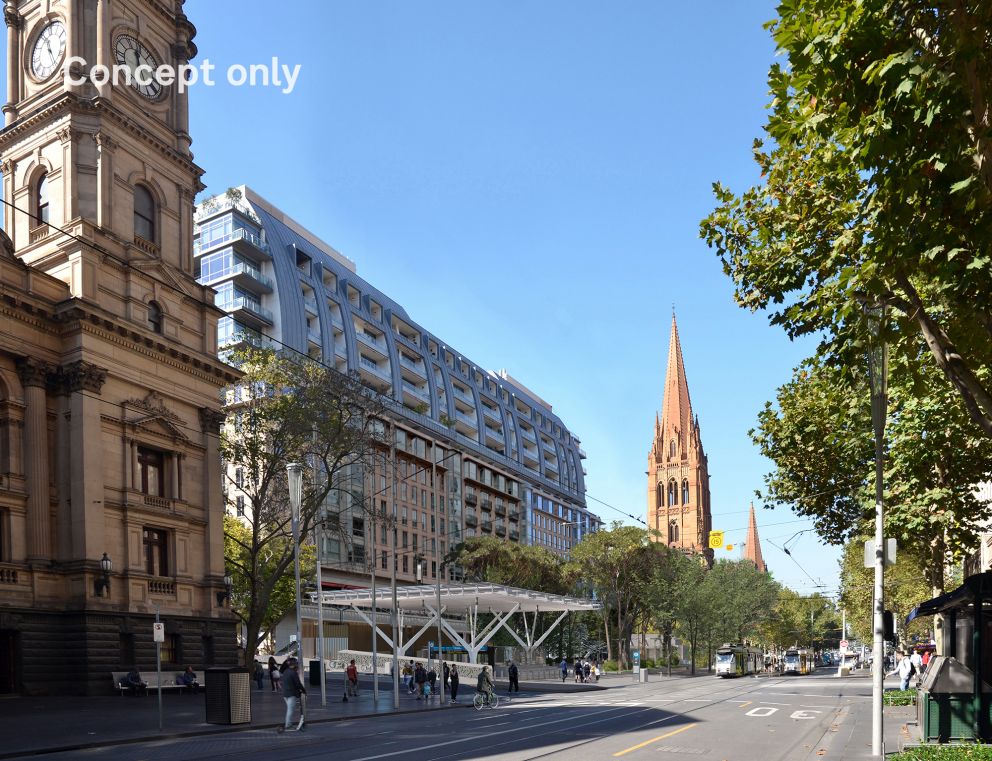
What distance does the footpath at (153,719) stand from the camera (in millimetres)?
20500

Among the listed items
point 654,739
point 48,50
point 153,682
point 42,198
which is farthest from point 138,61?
point 654,739

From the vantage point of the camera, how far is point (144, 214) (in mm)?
41938

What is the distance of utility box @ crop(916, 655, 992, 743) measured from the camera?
19219 mm

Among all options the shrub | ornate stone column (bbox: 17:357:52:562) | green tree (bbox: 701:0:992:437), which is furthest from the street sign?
ornate stone column (bbox: 17:357:52:562)

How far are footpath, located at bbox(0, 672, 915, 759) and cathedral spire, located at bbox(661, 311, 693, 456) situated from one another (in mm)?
123449

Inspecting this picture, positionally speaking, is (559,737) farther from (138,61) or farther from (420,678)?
(138,61)

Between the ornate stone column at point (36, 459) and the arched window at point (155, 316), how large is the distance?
19.7 feet

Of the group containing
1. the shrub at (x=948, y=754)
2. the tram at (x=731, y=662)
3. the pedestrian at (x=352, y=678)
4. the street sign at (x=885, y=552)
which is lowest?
the tram at (x=731, y=662)

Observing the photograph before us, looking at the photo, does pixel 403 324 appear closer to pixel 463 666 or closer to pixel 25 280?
pixel 463 666

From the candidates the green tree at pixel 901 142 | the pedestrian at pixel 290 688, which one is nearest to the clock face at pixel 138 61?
the pedestrian at pixel 290 688

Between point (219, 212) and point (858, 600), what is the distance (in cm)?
5661

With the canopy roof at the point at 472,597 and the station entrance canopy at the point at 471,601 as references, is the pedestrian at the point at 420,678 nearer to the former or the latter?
the station entrance canopy at the point at 471,601

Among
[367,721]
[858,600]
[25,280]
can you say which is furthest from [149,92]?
[858,600]

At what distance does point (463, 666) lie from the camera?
56906 millimetres
